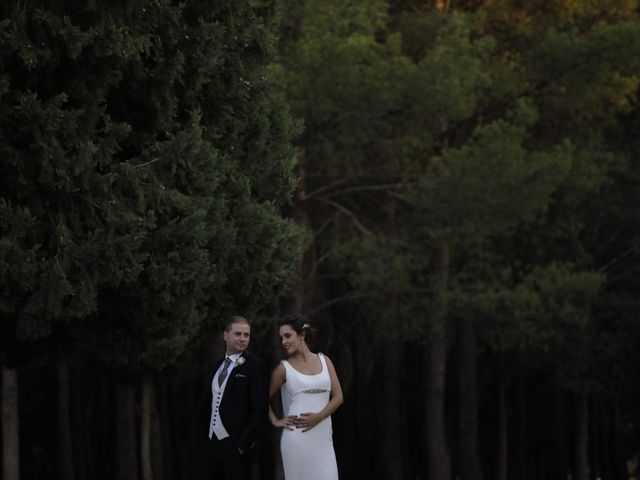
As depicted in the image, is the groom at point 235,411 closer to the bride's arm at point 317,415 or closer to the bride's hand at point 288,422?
the bride's hand at point 288,422

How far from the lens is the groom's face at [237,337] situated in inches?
359

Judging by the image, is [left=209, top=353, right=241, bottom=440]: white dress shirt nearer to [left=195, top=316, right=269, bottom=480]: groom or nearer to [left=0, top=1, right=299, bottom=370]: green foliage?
[left=195, top=316, right=269, bottom=480]: groom

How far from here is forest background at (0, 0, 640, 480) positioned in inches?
543

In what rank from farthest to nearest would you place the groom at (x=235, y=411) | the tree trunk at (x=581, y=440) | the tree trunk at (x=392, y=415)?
the tree trunk at (x=581, y=440) → the tree trunk at (x=392, y=415) → the groom at (x=235, y=411)

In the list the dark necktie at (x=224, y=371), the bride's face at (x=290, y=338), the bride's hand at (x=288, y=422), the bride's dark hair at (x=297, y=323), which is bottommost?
the bride's hand at (x=288, y=422)

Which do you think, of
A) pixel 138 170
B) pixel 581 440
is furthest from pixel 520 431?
pixel 138 170

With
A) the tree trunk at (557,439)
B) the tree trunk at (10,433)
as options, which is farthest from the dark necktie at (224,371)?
the tree trunk at (557,439)

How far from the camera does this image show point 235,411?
9.32 meters

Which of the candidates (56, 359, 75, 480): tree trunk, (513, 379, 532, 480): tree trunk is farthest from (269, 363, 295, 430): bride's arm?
(513, 379, 532, 480): tree trunk

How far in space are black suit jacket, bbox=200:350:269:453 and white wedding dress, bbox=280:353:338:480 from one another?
182 millimetres

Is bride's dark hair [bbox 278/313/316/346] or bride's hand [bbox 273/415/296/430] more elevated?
bride's dark hair [bbox 278/313/316/346]

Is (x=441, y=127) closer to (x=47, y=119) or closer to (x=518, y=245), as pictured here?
(x=518, y=245)

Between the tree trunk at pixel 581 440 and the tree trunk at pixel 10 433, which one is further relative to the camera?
the tree trunk at pixel 581 440

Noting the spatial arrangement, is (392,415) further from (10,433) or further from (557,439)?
(10,433)
